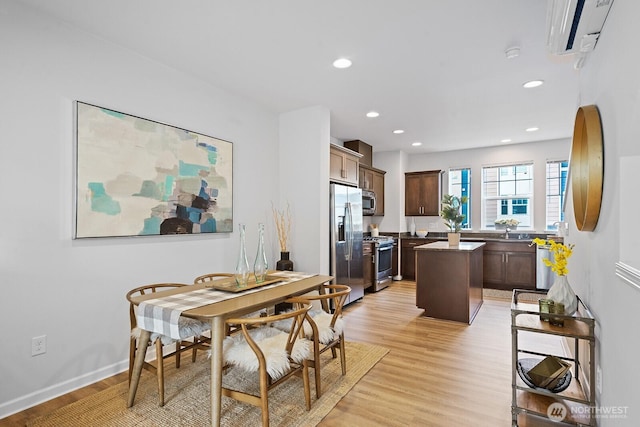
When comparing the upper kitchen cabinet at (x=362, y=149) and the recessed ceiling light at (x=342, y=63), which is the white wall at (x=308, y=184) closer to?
the recessed ceiling light at (x=342, y=63)

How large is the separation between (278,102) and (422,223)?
15.2ft

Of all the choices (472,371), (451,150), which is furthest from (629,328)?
(451,150)

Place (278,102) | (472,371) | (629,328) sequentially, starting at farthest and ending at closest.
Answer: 1. (278,102)
2. (472,371)
3. (629,328)

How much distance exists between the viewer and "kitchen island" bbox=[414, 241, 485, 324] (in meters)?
4.05

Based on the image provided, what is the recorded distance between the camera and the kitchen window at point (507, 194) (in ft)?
21.0

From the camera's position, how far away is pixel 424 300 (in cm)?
432

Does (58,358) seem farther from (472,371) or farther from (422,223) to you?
(422,223)

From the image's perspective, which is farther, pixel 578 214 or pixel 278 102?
pixel 278 102

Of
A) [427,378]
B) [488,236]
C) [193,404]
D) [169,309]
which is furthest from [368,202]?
[169,309]

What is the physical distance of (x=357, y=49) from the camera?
Answer: 2.81 m

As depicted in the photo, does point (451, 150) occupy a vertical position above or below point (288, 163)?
above

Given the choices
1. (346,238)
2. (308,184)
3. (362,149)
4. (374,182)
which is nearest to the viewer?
(308,184)

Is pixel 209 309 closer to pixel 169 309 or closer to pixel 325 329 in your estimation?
pixel 169 309

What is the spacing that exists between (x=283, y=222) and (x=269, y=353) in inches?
→ 99.8
